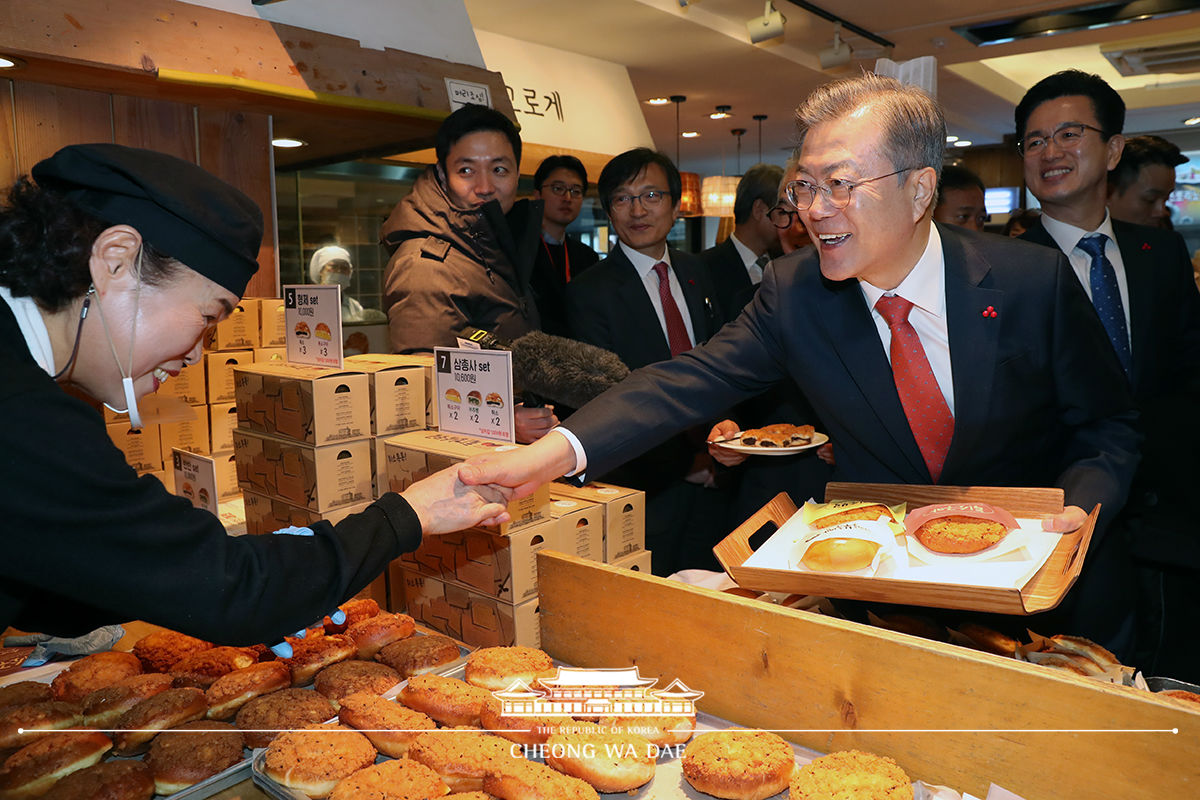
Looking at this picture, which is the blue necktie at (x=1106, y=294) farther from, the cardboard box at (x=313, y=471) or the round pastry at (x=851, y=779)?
the cardboard box at (x=313, y=471)

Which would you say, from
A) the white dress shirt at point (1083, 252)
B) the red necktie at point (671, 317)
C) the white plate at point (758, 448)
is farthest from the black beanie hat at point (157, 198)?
the white dress shirt at point (1083, 252)

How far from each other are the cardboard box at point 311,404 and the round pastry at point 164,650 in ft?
1.68

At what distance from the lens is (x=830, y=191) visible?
159 cm

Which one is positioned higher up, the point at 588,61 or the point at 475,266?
the point at 588,61

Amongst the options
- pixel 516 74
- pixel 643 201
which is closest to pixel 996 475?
pixel 643 201

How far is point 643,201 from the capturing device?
3.20 meters

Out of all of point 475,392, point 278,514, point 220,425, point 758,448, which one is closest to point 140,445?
point 220,425

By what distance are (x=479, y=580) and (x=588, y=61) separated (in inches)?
197

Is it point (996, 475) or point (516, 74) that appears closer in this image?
point (996, 475)

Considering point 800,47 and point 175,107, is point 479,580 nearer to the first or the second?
point 175,107

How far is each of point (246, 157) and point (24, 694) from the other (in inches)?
103

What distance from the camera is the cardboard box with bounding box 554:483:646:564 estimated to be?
6.11 feet

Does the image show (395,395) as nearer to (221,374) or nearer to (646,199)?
(221,374)

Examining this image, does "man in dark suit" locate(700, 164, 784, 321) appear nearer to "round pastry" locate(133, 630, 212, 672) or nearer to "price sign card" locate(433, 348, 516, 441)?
"price sign card" locate(433, 348, 516, 441)
